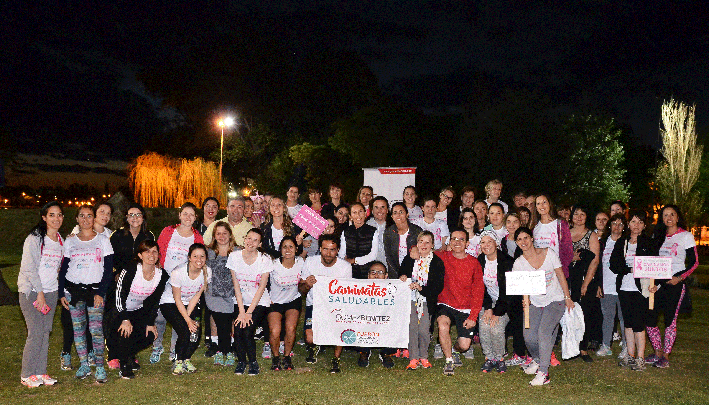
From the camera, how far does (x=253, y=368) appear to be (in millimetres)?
6625

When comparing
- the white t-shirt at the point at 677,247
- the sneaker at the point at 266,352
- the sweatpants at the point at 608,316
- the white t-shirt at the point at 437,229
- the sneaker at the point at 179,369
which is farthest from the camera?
the white t-shirt at the point at 437,229

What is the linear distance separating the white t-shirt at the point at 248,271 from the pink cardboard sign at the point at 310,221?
4.05 ft

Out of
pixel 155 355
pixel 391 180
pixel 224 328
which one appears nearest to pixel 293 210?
pixel 224 328

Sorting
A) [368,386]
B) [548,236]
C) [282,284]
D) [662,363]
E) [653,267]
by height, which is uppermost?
[548,236]

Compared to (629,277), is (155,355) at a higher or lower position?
lower

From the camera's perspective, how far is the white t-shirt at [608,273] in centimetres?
768

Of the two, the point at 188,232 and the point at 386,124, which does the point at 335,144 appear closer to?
the point at 386,124

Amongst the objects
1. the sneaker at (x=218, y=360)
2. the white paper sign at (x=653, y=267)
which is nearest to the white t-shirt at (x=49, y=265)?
the sneaker at (x=218, y=360)

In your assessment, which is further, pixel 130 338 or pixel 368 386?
pixel 130 338

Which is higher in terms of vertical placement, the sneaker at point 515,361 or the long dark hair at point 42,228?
the long dark hair at point 42,228

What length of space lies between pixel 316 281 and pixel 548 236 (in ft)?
10.2

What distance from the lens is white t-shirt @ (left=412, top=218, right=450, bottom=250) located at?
27.0ft

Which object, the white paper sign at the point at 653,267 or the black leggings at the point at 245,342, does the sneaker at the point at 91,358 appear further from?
the white paper sign at the point at 653,267

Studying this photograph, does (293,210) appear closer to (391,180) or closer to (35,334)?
(35,334)
